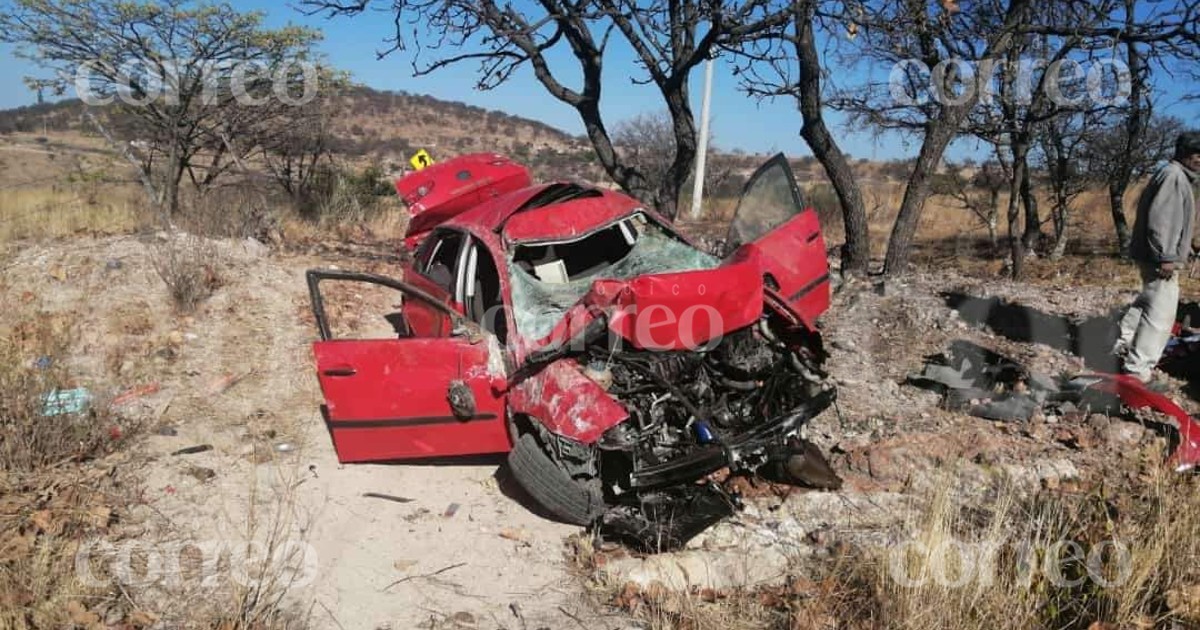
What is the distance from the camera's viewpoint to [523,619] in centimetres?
369

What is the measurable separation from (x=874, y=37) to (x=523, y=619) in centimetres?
694

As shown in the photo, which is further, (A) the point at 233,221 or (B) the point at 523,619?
(A) the point at 233,221

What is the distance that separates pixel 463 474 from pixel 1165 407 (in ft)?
14.3

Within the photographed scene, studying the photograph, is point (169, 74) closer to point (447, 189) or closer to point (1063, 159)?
point (447, 189)

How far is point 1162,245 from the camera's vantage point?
5.40 meters

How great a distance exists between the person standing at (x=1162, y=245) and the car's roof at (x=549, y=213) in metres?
3.56

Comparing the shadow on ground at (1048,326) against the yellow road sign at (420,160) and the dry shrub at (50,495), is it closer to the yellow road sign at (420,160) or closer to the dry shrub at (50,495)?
the yellow road sign at (420,160)

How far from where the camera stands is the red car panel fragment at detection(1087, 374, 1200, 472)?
4.48 meters

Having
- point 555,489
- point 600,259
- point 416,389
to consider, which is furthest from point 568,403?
point 600,259

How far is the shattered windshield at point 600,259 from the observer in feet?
19.1

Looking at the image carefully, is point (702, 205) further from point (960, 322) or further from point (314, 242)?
point (960, 322)

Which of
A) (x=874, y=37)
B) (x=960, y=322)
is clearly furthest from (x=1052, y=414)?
(x=874, y=37)

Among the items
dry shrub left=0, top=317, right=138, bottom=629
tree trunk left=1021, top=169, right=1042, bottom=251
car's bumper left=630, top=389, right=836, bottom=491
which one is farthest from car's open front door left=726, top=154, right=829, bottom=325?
tree trunk left=1021, top=169, right=1042, bottom=251

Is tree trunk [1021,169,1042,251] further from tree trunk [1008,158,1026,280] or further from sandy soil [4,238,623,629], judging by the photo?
sandy soil [4,238,623,629]
